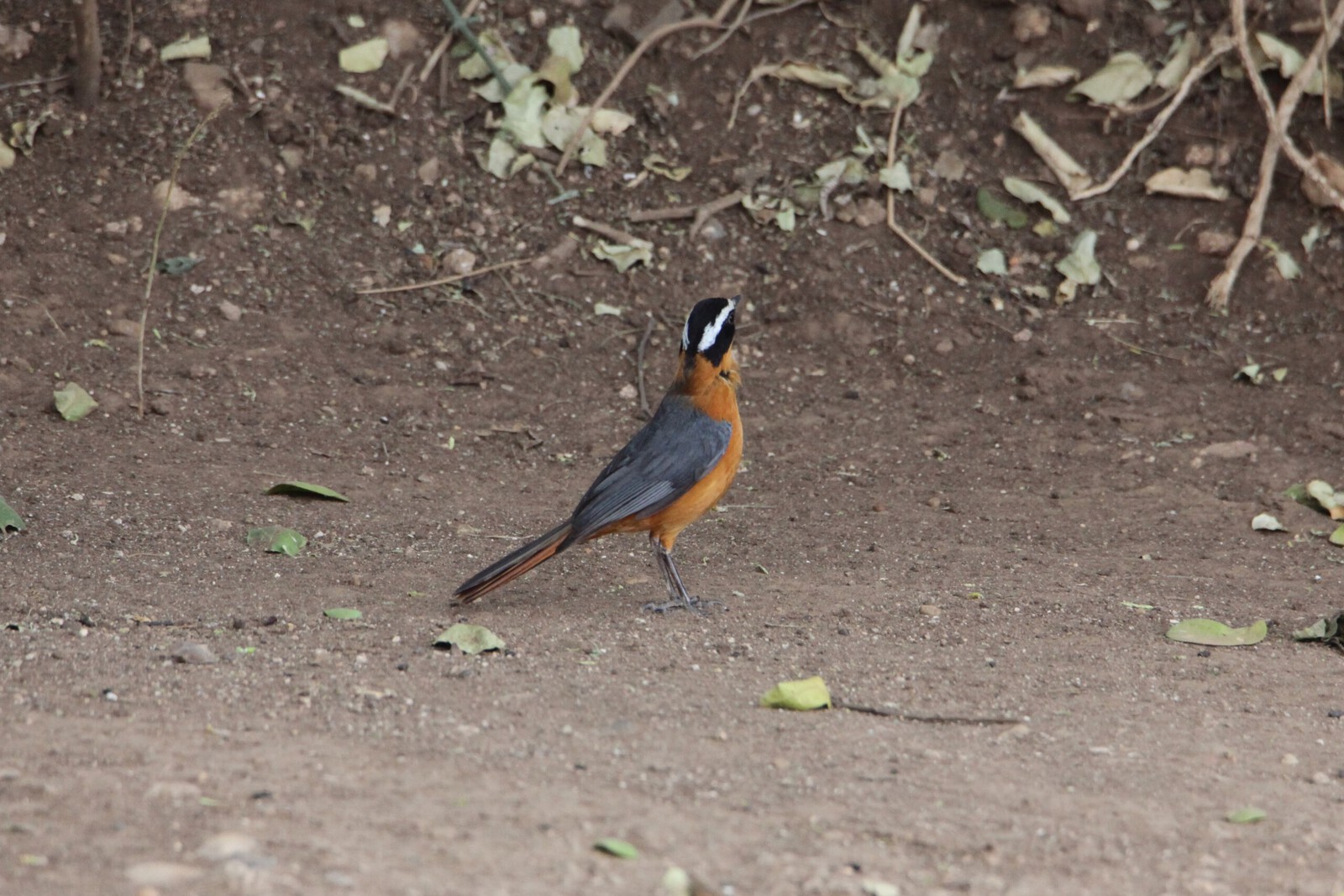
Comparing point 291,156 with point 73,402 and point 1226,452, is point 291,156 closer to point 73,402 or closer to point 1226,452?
point 73,402

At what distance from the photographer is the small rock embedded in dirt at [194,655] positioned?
15.6ft

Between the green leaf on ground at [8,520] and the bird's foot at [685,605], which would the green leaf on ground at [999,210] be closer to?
the bird's foot at [685,605]

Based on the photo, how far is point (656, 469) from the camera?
604 centimetres

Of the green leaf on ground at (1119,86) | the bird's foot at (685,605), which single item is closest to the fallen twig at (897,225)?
the green leaf on ground at (1119,86)

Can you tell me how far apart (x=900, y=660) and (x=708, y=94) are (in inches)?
233

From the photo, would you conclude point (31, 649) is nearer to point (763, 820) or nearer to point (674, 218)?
point (763, 820)

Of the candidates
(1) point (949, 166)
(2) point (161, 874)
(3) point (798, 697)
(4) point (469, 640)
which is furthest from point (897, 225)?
(2) point (161, 874)

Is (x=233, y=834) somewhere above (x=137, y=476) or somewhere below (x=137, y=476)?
above

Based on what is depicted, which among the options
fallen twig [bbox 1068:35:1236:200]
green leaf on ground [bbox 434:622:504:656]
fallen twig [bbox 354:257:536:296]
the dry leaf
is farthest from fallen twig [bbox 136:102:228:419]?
the dry leaf

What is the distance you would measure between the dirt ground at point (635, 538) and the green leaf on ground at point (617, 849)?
5cm

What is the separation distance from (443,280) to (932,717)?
5.45 metres

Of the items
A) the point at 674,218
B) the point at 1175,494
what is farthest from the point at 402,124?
the point at 1175,494

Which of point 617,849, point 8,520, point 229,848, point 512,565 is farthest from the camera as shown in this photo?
point 8,520

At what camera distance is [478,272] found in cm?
931
